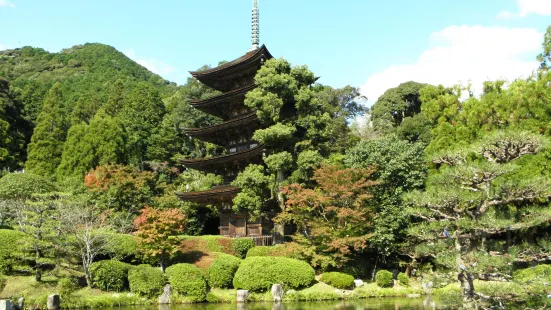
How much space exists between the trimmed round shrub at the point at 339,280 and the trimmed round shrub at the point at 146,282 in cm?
729

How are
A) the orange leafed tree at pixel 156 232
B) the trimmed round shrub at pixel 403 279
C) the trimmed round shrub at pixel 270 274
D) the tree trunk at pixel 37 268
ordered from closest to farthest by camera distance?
the tree trunk at pixel 37 268 → the trimmed round shrub at pixel 270 274 → the orange leafed tree at pixel 156 232 → the trimmed round shrub at pixel 403 279

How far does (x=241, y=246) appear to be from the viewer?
24.2 m

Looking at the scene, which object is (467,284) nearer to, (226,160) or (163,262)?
(163,262)

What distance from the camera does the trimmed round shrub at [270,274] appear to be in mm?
19688

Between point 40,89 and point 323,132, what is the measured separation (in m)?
43.9

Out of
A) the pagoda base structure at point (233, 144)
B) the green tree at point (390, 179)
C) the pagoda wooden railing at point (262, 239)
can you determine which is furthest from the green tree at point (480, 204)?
the pagoda base structure at point (233, 144)

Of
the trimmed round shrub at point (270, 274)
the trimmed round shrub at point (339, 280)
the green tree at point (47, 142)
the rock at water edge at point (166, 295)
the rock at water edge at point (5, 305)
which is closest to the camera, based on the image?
the rock at water edge at point (5, 305)

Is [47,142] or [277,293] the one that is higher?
[47,142]

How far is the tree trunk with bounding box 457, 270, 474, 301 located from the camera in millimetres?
12203

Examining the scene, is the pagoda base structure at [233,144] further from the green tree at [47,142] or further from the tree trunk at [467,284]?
the green tree at [47,142]

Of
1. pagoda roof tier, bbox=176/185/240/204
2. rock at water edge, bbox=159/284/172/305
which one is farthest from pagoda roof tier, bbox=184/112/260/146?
rock at water edge, bbox=159/284/172/305

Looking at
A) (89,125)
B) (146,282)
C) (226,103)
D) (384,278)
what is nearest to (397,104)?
(226,103)

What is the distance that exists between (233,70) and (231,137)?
4.43 meters

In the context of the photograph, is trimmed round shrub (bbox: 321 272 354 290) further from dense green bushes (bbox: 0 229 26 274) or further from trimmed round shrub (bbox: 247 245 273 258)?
dense green bushes (bbox: 0 229 26 274)
